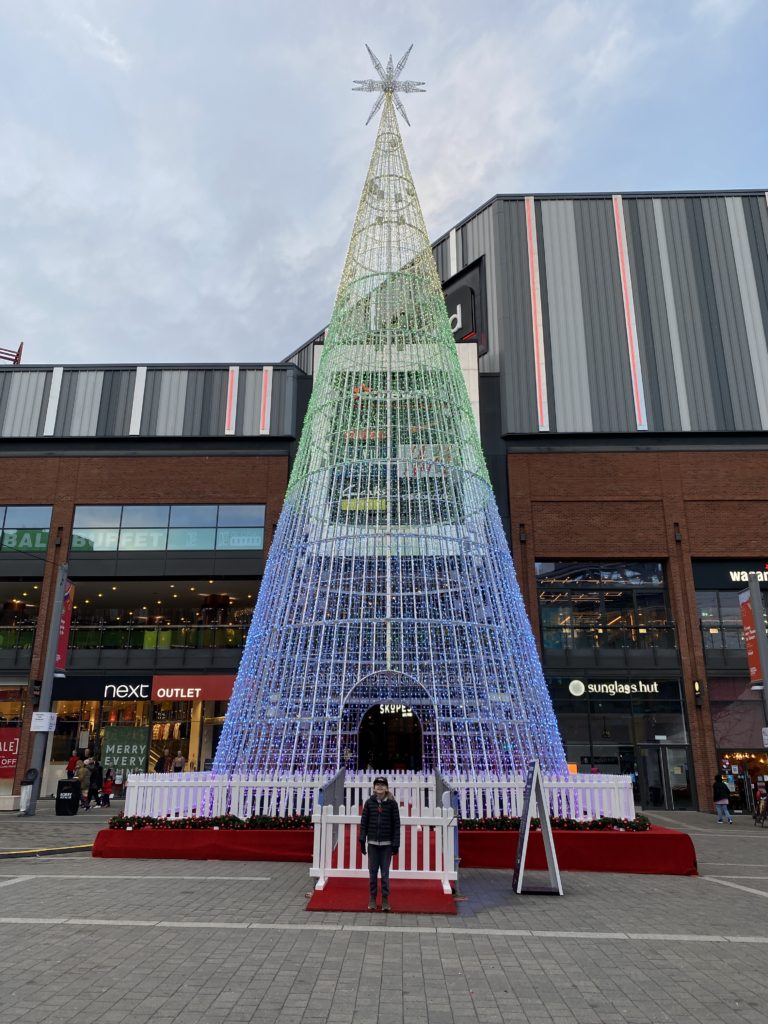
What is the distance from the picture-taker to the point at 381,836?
24.6 feet

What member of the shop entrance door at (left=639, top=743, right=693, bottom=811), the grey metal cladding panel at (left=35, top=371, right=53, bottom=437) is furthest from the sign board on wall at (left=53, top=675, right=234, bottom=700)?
the shop entrance door at (left=639, top=743, right=693, bottom=811)

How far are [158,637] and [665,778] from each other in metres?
19.3

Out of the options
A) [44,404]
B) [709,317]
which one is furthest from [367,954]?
[44,404]

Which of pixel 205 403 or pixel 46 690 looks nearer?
pixel 46 690

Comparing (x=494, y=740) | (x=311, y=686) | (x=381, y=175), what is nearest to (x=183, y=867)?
(x=311, y=686)

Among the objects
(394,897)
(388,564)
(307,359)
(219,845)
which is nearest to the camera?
(394,897)

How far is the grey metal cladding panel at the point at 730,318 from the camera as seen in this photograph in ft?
89.9

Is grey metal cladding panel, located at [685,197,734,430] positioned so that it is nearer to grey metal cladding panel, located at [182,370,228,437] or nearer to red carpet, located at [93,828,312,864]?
grey metal cladding panel, located at [182,370,228,437]

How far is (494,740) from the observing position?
37.1 ft

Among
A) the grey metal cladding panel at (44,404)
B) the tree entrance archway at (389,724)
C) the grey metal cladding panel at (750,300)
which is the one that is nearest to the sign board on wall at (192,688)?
the tree entrance archway at (389,724)

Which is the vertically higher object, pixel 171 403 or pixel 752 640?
pixel 171 403

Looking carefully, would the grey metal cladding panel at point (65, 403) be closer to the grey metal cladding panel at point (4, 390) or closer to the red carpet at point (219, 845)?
the grey metal cladding panel at point (4, 390)

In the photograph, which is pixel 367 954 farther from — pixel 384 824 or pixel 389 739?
pixel 389 739

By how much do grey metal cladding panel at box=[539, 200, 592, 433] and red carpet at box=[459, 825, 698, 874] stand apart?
1882 cm
